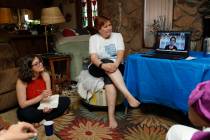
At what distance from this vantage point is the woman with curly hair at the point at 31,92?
224cm

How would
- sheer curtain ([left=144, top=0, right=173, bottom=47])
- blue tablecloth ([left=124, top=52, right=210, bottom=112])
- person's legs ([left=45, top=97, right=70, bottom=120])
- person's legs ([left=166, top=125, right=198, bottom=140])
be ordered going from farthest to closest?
sheer curtain ([left=144, top=0, right=173, bottom=47]), person's legs ([left=45, top=97, right=70, bottom=120]), blue tablecloth ([left=124, top=52, right=210, bottom=112]), person's legs ([left=166, top=125, right=198, bottom=140])

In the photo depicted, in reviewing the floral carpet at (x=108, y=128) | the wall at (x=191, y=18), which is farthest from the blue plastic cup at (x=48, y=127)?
the wall at (x=191, y=18)

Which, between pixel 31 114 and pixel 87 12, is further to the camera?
pixel 87 12

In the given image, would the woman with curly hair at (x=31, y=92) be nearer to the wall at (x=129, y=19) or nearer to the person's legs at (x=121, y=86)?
the person's legs at (x=121, y=86)

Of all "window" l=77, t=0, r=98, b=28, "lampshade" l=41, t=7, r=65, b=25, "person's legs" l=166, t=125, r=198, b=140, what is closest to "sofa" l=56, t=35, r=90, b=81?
"lampshade" l=41, t=7, r=65, b=25

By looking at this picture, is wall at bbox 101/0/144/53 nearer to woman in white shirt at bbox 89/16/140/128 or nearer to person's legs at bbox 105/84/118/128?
woman in white shirt at bbox 89/16/140/128

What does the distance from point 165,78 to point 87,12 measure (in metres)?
2.81

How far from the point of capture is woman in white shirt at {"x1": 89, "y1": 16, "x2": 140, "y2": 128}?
2.27 meters

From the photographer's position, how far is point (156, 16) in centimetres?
331

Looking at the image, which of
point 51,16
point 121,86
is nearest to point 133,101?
point 121,86

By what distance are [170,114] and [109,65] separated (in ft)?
2.74

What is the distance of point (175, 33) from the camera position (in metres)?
2.21

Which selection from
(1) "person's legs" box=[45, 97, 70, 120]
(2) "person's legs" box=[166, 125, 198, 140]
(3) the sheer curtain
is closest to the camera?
(2) "person's legs" box=[166, 125, 198, 140]

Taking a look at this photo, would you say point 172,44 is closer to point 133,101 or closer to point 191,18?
point 133,101
